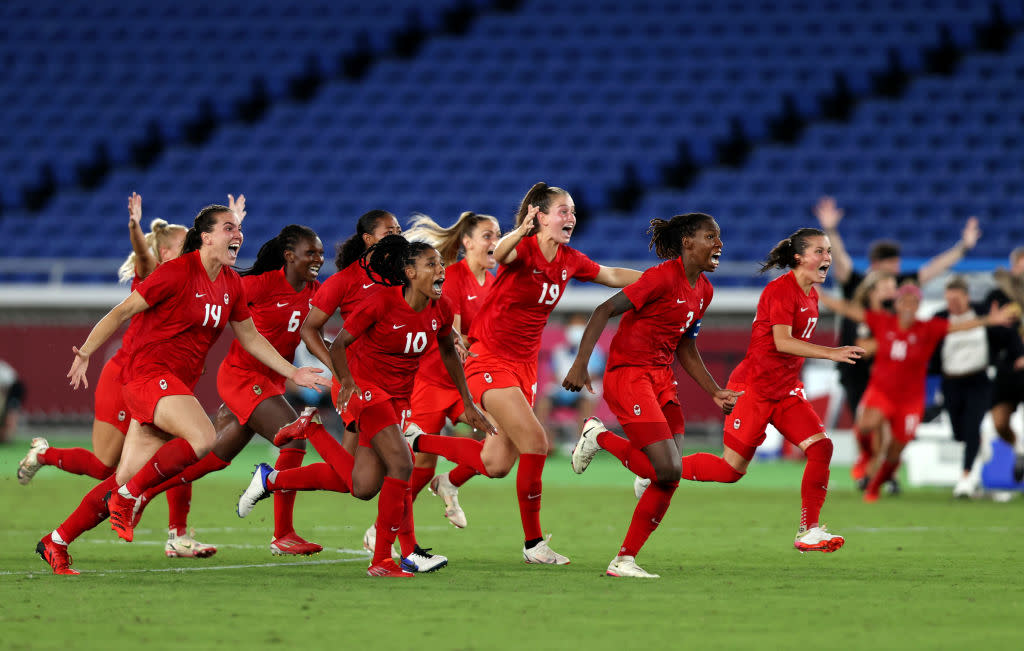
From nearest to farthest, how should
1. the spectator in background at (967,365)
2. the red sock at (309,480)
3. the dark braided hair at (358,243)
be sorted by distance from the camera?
the red sock at (309,480), the dark braided hair at (358,243), the spectator in background at (967,365)

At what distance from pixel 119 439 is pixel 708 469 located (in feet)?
12.9

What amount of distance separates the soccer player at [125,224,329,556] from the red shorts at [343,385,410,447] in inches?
39.2

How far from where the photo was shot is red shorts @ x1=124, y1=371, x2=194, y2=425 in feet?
25.9

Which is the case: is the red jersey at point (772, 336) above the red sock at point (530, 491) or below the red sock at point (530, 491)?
above

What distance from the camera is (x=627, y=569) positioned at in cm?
754

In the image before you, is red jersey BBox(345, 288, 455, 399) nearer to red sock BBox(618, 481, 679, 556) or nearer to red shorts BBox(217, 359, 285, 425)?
red shorts BBox(217, 359, 285, 425)

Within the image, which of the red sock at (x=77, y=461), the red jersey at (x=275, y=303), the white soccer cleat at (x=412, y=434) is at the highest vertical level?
the red jersey at (x=275, y=303)

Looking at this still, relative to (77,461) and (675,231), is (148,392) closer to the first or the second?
(77,461)

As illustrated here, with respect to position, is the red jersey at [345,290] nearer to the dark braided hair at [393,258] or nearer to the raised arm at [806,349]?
the dark braided hair at [393,258]

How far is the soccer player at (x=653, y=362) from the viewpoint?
24.9 feet

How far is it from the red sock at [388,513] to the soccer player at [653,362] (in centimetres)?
110

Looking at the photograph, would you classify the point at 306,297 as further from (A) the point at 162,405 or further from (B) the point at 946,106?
(B) the point at 946,106

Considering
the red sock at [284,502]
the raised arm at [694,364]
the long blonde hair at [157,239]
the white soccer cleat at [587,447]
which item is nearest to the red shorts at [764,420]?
the raised arm at [694,364]

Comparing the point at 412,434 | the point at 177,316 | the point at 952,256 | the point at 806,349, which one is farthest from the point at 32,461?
the point at 952,256
